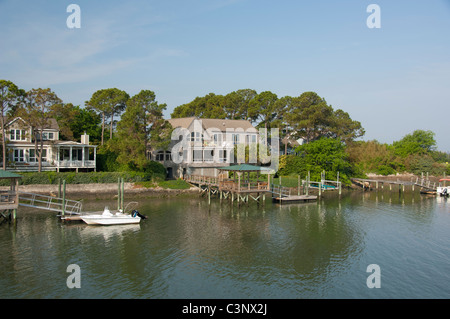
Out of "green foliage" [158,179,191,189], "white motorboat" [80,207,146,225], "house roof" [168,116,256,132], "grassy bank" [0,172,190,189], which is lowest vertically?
"white motorboat" [80,207,146,225]

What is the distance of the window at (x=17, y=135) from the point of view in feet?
148

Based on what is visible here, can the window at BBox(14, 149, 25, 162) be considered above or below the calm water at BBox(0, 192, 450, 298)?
above

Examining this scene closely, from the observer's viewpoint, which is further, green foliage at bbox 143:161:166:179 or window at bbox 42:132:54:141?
window at bbox 42:132:54:141

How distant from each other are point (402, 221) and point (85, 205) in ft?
106

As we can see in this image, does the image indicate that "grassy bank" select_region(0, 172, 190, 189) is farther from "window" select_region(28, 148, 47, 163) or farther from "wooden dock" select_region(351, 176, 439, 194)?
"wooden dock" select_region(351, 176, 439, 194)

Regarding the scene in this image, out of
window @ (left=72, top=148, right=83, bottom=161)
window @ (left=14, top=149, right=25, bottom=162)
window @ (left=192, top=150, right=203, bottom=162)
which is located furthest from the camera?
window @ (left=192, top=150, right=203, bottom=162)

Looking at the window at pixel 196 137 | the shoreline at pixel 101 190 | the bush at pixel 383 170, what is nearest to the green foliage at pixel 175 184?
the shoreline at pixel 101 190

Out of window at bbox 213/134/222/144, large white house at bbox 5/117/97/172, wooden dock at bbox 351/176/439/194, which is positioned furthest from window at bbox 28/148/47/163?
wooden dock at bbox 351/176/439/194

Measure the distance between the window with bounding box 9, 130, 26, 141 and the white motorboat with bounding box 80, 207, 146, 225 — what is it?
23.0m

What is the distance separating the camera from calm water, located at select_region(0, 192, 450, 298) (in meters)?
17.4

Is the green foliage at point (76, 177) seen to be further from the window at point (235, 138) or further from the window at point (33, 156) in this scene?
the window at point (235, 138)

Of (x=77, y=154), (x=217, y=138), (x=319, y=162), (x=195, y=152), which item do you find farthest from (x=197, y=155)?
(x=319, y=162)

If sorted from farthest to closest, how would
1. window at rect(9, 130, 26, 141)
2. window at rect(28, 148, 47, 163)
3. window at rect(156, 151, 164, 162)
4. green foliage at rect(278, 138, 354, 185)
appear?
green foliage at rect(278, 138, 354, 185)
window at rect(156, 151, 164, 162)
window at rect(28, 148, 47, 163)
window at rect(9, 130, 26, 141)
